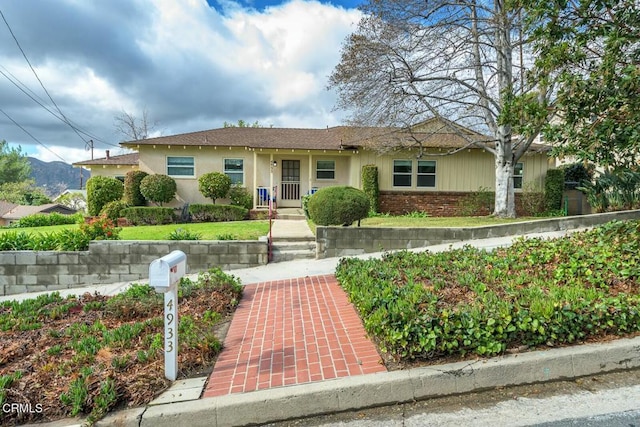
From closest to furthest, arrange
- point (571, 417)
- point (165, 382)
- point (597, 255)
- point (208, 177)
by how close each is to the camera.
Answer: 1. point (571, 417)
2. point (165, 382)
3. point (597, 255)
4. point (208, 177)

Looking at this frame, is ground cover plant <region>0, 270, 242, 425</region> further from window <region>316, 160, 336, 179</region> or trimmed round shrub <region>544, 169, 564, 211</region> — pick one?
trimmed round shrub <region>544, 169, 564, 211</region>

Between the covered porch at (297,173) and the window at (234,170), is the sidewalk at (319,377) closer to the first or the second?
the covered porch at (297,173)

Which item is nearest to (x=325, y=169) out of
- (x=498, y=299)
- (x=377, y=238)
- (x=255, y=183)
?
(x=255, y=183)

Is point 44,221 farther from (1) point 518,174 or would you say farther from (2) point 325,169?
(1) point 518,174

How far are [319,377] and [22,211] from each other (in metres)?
36.9

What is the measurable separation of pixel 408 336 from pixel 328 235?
17.0ft

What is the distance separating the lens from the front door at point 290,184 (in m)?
16.6

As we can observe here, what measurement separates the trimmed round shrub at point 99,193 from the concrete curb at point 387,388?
15.0 metres

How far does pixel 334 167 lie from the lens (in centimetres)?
1667

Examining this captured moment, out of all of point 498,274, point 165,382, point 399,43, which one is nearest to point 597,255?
point 498,274

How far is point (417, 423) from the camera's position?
2.70 meters

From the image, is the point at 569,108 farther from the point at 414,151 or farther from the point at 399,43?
the point at 414,151

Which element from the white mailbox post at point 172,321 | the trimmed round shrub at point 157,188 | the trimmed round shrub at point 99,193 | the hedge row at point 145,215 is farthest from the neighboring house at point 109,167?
the white mailbox post at point 172,321

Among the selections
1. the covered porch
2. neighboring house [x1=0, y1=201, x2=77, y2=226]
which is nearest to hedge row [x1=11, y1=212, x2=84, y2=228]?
the covered porch
